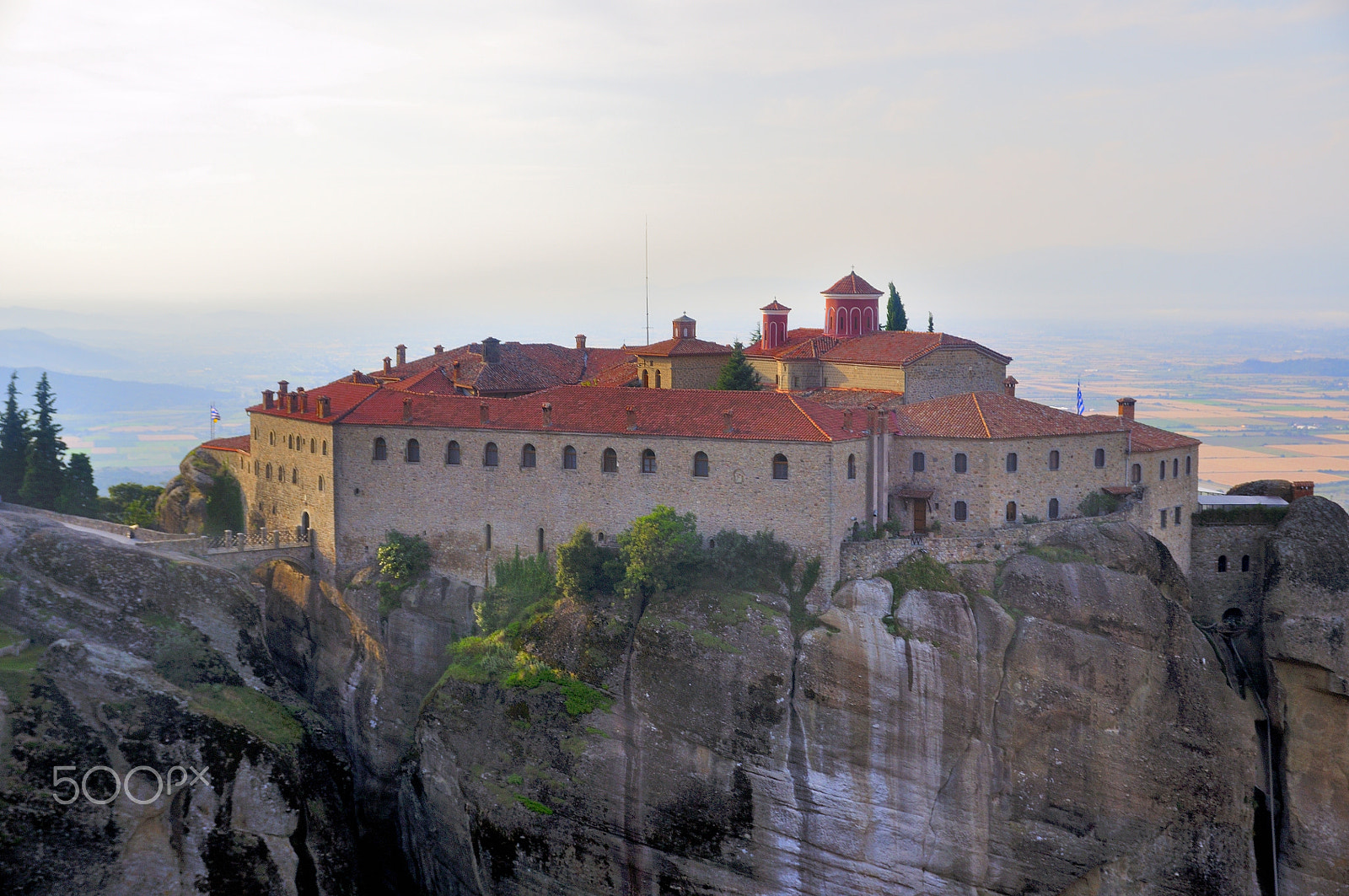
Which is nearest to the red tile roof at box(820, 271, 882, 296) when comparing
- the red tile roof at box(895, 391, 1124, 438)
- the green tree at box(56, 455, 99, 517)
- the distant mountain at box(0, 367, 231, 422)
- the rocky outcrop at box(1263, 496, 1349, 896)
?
the red tile roof at box(895, 391, 1124, 438)

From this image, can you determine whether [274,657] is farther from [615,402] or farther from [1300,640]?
[1300,640]

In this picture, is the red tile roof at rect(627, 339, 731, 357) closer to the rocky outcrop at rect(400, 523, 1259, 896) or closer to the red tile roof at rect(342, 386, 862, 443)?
the red tile roof at rect(342, 386, 862, 443)

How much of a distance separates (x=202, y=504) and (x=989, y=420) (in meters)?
33.8

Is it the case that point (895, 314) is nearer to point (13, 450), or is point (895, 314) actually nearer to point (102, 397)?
point (13, 450)

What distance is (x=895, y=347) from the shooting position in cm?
5291

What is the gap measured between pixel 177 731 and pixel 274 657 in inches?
441

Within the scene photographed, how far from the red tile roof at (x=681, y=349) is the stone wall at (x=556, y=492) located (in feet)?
35.0

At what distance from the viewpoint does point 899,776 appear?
4144 centimetres

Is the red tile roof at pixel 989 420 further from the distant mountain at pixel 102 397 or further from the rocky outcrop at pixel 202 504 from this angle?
the distant mountain at pixel 102 397

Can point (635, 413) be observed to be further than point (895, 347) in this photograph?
No

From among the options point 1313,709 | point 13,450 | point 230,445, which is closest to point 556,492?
point 230,445

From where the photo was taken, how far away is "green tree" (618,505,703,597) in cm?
4259

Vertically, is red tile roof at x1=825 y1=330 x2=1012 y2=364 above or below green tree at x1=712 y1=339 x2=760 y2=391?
above

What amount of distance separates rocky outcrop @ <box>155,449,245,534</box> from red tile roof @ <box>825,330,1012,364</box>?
2697 centimetres
